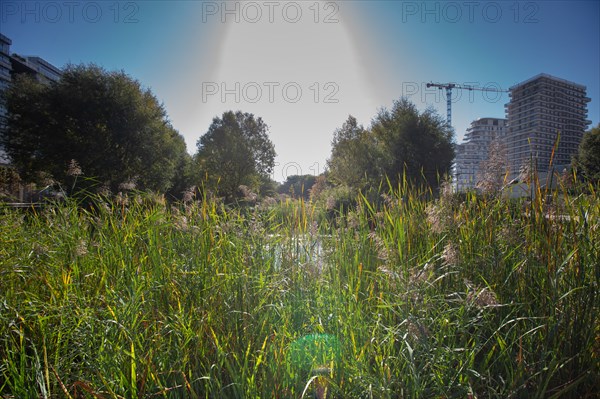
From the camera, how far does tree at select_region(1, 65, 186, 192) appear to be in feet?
54.9

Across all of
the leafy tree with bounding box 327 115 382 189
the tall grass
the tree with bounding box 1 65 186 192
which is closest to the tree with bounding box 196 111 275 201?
the leafy tree with bounding box 327 115 382 189

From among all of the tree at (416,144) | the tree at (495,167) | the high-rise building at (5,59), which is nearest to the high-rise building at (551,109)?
the tree at (416,144)

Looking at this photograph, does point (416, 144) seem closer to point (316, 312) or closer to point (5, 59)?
point (316, 312)

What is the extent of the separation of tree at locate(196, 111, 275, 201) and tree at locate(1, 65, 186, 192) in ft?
29.8

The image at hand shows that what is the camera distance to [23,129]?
17.1 m

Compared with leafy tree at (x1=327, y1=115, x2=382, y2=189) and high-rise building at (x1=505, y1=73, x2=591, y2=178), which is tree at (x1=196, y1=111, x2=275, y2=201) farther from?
high-rise building at (x1=505, y1=73, x2=591, y2=178)

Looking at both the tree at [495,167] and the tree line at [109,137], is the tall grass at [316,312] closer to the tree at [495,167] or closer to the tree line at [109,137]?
the tree at [495,167]

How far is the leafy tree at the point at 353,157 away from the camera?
2112 centimetres

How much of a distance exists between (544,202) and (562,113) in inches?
2180

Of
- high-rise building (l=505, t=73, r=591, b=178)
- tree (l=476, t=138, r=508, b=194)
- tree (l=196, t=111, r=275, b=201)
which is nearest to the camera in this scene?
tree (l=476, t=138, r=508, b=194)

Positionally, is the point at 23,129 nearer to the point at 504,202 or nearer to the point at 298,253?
the point at 298,253

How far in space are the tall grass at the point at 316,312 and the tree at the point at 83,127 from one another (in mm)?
16229

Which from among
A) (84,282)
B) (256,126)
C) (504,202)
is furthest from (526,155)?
(256,126)

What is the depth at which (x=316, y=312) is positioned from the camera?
1.87 m
